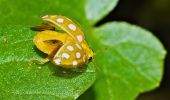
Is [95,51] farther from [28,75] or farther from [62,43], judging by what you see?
[28,75]

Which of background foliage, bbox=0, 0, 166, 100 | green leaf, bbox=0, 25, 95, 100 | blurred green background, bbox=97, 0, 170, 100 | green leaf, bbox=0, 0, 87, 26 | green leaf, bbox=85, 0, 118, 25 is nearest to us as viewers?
green leaf, bbox=0, 25, 95, 100

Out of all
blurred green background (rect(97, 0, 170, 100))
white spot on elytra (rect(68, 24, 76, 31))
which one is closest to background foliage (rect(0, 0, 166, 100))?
white spot on elytra (rect(68, 24, 76, 31))

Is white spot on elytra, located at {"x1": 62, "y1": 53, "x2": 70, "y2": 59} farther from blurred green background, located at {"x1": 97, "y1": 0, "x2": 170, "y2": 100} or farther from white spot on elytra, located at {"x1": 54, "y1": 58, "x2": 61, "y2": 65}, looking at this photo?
blurred green background, located at {"x1": 97, "y1": 0, "x2": 170, "y2": 100}

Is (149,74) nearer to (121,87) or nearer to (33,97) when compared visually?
(121,87)

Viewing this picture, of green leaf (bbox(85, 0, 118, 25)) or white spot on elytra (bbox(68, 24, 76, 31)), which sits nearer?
white spot on elytra (bbox(68, 24, 76, 31))

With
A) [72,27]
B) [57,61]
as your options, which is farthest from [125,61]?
[57,61]

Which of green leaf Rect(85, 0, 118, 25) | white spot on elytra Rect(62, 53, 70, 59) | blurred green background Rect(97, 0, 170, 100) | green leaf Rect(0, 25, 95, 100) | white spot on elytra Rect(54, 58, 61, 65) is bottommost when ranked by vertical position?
blurred green background Rect(97, 0, 170, 100)
